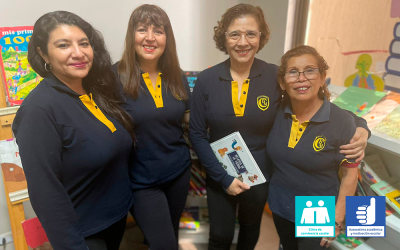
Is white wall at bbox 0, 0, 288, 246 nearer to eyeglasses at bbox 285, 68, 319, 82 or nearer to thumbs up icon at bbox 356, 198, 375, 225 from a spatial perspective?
eyeglasses at bbox 285, 68, 319, 82

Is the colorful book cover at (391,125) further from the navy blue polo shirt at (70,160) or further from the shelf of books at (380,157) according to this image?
the navy blue polo shirt at (70,160)

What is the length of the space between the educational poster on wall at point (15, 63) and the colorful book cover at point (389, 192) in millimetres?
2017

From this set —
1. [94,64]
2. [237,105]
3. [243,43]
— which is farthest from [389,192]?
[94,64]

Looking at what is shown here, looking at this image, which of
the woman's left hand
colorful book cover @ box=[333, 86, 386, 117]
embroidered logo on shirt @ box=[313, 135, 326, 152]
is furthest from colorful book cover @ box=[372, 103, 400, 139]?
embroidered logo on shirt @ box=[313, 135, 326, 152]

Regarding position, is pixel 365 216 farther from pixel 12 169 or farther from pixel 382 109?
pixel 12 169

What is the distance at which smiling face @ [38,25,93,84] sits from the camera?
3.13 ft

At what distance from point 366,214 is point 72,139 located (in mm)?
1344

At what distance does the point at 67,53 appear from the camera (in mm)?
960

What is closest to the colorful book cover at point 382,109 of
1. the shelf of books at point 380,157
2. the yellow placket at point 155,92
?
the shelf of books at point 380,157

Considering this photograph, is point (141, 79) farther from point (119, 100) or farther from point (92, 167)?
point (92, 167)

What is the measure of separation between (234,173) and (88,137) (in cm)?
74

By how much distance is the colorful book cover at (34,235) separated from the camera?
140cm

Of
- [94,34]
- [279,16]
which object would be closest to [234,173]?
[94,34]

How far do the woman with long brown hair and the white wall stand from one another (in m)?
0.75
